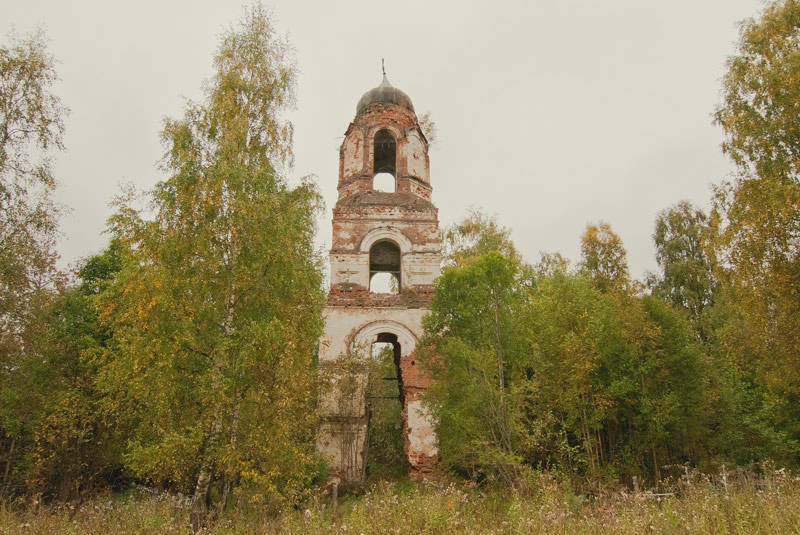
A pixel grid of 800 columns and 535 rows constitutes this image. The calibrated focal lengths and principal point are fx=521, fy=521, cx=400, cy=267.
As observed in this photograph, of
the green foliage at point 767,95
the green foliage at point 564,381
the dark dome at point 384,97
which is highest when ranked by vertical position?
the dark dome at point 384,97

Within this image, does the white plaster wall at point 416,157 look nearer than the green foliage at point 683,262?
Yes

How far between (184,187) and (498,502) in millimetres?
8104

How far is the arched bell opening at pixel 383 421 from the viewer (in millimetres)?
15178

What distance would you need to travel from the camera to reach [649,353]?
13930 mm

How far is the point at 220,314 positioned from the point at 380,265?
8.34 m

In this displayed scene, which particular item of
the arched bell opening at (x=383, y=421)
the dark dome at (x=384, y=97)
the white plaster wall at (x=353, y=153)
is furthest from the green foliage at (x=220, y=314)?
the dark dome at (x=384, y=97)

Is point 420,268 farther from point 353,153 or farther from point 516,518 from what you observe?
point 516,518

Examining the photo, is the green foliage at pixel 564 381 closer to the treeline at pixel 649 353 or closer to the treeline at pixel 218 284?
the treeline at pixel 649 353

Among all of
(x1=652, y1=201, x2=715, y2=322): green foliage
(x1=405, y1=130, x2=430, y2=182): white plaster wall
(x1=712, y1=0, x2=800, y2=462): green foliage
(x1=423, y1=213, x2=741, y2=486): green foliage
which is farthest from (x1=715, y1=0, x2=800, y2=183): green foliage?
(x1=652, y1=201, x2=715, y2=322): green foliage

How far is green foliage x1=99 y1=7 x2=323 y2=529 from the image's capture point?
782 centimetres

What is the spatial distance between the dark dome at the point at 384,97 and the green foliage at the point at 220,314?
8.36 m

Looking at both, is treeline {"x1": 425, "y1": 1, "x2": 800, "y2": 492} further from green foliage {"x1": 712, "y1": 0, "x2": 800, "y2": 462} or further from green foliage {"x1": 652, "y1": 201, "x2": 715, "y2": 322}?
green foliage {"x1": 652, "y1": 201, "x2": 715, "y2": 322}

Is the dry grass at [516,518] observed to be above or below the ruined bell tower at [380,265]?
below

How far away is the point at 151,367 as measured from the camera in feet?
25.8
